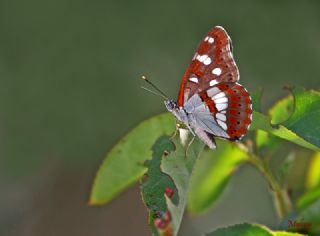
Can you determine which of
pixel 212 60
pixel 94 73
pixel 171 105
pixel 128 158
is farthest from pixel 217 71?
pixel 94 73

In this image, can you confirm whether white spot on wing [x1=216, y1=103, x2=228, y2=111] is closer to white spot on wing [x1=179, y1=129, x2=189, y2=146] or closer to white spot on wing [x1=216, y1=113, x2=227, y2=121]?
white spot on wing [x1=216, y1=113, x2=227, y2=121]

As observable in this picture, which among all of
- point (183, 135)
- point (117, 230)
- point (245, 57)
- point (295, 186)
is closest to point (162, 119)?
point (183, 135)

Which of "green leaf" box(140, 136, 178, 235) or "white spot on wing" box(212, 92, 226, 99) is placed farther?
"white spot on wing" box(212, 92, 226, 99)

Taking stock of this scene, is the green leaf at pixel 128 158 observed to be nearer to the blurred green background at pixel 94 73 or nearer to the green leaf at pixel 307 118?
the green leaf at pixel 307 118

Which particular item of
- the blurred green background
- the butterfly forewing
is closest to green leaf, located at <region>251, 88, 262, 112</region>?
the butterfly forewing

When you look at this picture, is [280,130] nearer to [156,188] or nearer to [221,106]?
[156,188]

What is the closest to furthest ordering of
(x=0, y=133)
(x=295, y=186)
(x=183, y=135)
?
(x=183, y=135)
(x=295, y=186)
(x=0, y=133)

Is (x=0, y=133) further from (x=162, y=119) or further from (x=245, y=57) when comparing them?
(x=162, y=119)
